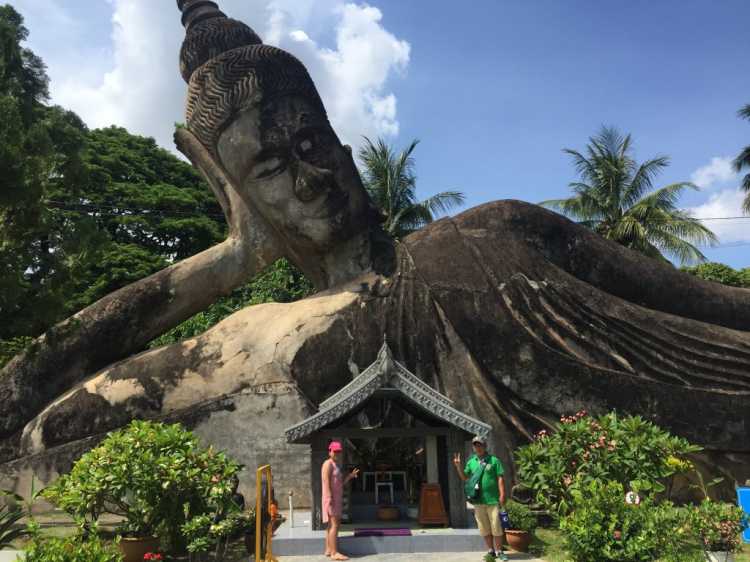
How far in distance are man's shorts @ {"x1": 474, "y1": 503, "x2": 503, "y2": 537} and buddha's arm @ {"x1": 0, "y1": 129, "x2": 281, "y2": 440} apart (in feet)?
16.7

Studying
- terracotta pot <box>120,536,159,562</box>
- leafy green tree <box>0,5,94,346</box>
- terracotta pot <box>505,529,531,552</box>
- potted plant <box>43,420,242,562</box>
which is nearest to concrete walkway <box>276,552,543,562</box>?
terracotta pot <box>505,529,531,552</box>

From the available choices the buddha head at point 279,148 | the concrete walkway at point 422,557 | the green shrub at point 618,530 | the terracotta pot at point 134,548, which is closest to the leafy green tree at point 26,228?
the terracotta pot at point 134,548

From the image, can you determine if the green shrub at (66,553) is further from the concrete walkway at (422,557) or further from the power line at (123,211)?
the power line at (123,211)

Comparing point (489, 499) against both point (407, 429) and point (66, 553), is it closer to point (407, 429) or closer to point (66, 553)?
point (407, 429)

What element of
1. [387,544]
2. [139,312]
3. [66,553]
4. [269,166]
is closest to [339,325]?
[269,166]

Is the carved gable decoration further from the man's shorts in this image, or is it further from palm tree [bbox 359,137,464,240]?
palm tree [bbox 359,137,464,240]

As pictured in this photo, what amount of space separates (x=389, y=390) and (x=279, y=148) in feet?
16.1

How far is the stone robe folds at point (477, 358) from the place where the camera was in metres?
8.37

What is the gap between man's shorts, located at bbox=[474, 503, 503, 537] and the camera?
5.77m

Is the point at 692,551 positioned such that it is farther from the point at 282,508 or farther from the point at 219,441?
the point at 219,441

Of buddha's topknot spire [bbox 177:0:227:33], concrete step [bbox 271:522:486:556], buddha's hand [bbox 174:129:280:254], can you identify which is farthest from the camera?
buddha's topknot spire [bbox 177:0:227:33]

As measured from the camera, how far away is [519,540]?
6184mm

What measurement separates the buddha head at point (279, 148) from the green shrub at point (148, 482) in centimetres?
455


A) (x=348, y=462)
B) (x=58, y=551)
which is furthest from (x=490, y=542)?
(x=58, y=551)
